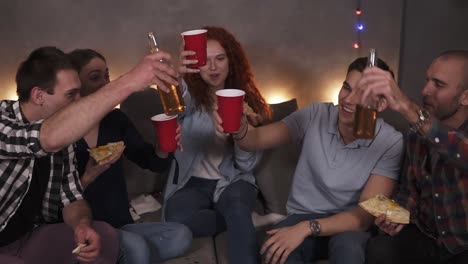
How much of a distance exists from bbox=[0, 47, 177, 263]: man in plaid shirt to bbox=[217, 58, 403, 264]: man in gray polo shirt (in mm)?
574

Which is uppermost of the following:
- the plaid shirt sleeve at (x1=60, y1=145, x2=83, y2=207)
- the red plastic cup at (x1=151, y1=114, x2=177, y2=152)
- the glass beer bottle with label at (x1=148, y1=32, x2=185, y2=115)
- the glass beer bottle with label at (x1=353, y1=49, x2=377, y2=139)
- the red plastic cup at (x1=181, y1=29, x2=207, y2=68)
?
the red plastic cup at (x1=181, y1=29, x2=207, y2=68)

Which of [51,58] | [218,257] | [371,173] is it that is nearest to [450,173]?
[371,173]

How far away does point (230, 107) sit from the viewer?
5.41 feet

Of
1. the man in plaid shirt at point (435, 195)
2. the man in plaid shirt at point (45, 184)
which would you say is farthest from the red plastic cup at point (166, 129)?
the man in plaid shirt at point (435, 195)

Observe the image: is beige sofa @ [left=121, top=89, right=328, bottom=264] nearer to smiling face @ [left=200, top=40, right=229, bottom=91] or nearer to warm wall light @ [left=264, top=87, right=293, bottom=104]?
smiling face @ [left=200, top=40, right=229, bottom=91]

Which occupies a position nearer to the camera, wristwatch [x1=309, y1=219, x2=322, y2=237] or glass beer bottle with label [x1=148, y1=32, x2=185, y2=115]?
glass beer bottle with label [x1=148, y1=32, x2=185, y2=115]

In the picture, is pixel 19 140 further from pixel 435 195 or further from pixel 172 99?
pixel 435 195

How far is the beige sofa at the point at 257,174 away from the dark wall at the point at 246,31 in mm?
580

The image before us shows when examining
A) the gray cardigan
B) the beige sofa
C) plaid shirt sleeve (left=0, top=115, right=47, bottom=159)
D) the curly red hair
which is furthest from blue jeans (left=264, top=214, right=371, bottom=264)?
plaid shirt sleeve (left=0, top=115, right=47, bottom=159)

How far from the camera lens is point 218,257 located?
2053 millimetres

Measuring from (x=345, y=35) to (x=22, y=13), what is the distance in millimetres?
2129

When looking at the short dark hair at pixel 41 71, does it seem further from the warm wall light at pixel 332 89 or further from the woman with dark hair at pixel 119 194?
the warm wall light at pixel 332 89

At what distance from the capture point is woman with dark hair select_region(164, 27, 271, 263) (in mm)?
2152

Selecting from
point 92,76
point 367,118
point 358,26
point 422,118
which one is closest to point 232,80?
point 92,76
